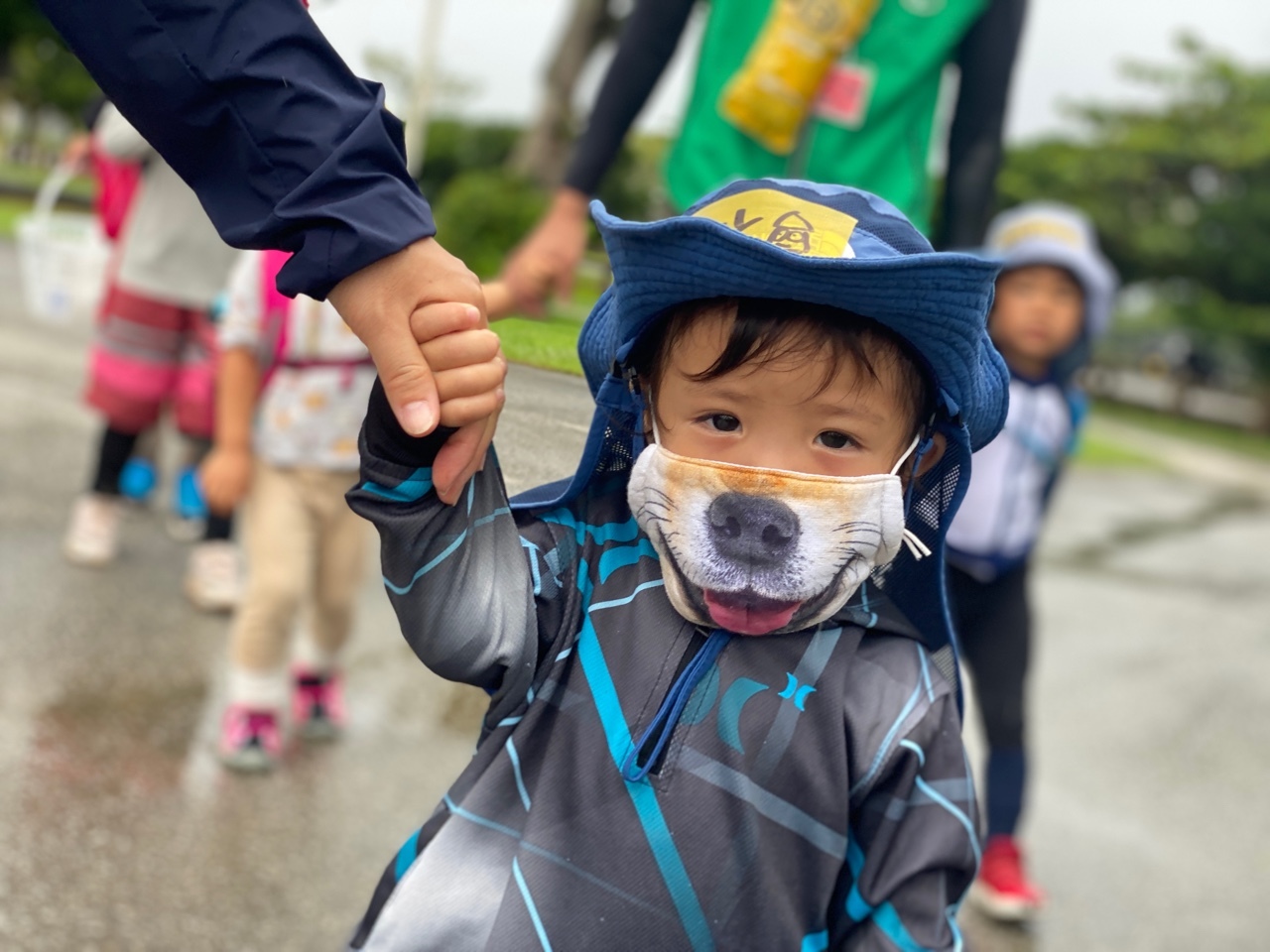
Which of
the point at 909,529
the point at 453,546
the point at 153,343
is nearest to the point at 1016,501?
the point at 909,529

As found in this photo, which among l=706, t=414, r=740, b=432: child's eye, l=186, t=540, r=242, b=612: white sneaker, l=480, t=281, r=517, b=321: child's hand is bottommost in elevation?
l=186, t=540, r=242, b=612: white sneaker

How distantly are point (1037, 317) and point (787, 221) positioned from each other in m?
1.83

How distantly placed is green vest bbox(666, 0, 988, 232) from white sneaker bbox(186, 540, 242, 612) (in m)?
2.08

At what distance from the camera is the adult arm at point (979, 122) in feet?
7.98

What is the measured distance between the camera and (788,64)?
7.70ft

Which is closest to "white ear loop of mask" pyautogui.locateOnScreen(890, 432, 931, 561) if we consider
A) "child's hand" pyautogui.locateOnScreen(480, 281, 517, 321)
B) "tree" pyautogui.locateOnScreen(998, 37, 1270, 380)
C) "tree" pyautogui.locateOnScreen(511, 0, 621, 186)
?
"child's hand" pyautogui.locateOnScreen(480, 281, 517, 321)

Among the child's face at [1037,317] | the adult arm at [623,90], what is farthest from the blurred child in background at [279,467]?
the child's face at [1037,317]

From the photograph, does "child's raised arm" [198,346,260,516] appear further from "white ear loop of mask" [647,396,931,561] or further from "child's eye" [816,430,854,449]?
"child's eye" [816,430,854,449]

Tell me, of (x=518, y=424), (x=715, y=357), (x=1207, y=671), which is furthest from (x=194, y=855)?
(x=1207, y=671)

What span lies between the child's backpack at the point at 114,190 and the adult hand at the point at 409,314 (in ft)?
10.3

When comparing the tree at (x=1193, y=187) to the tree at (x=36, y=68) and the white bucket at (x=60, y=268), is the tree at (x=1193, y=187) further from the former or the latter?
the white bucket at (x=60, y=268)

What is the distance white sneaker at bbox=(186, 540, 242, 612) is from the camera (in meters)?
3.90

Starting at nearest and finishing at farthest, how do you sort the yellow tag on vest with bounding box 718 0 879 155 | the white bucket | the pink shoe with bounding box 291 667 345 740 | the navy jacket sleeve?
the navy jacket sleeve → the yellow tag on vest with bounding box 718 0 879 155 → the pink shoe with bounding box 291 667 345 740 → the white bucket

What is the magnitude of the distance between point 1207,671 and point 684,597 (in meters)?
4.86
